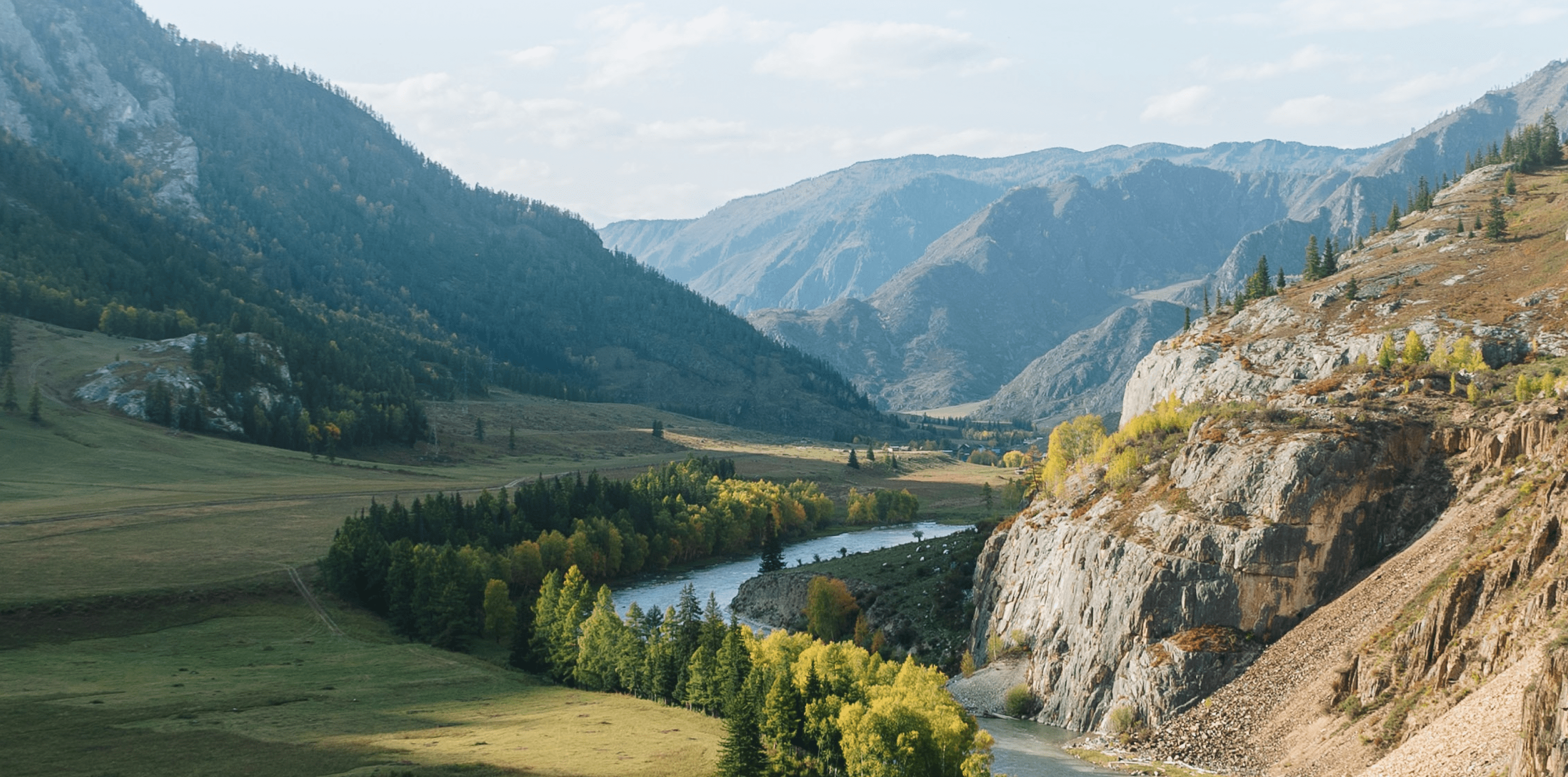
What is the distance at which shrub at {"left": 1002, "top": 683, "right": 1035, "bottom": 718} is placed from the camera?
11712 cm

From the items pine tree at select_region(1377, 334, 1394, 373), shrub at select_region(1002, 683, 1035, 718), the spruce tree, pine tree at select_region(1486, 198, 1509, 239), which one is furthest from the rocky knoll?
shrub at select_region(1002, 683, 1035, 718)

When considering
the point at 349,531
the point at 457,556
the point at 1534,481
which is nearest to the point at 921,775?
the point at 1534,481

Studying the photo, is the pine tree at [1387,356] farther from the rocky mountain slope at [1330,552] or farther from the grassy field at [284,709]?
the grassy field at [284,709]

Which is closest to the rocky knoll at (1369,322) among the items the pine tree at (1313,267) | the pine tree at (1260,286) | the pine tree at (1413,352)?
the pine tree at (1413,352)

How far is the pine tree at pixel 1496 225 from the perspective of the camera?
16200 cm

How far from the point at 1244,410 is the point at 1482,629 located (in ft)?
155

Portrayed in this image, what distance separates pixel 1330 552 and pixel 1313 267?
3601 inches

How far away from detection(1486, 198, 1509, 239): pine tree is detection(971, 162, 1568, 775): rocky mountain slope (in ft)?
46.9

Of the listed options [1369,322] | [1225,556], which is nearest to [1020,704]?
[1225,556]

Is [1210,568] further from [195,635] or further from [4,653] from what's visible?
[4,653]

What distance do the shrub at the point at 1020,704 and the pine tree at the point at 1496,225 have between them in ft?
334

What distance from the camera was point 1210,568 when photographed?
109625mm

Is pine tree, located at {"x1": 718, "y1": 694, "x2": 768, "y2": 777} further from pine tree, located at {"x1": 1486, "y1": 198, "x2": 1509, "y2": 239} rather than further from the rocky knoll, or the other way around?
pine tree, located at {"x1": 1486, "y1": 198, "x2": 1509, "y2": 239}

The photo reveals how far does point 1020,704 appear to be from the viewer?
117m
